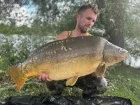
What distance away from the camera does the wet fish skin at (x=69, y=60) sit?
4.03 m

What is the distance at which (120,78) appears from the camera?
844cm

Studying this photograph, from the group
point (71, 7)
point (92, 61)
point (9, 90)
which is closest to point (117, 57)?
point (92, 61)

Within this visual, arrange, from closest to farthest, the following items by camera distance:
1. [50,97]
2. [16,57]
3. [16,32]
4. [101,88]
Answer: [50,97], [101,88], [16,57], [16,32]

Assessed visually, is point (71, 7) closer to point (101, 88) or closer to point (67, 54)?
point (101, 88)

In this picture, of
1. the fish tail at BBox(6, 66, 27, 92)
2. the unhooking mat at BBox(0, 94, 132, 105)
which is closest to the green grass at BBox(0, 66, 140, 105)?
the unhooking mat at BBox(0, 94, 132, 105)

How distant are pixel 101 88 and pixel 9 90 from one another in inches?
65.8

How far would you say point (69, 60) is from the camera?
13.3 ft

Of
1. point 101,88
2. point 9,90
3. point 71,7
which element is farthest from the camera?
point 71,7

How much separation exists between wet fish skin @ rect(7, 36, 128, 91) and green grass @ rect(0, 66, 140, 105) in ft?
3.47

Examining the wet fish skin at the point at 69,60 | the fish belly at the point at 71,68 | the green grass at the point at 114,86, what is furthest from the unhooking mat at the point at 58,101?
the fish belly at the point at 71,68

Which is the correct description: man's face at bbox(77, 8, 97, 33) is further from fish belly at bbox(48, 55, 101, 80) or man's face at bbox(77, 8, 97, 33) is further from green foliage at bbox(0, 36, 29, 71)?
green foliage at bbox(0, 36, 29, 71)

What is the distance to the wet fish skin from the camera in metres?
4.03

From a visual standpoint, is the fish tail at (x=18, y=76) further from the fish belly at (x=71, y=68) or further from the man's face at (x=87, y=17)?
the man's face at (x=87, y=17)

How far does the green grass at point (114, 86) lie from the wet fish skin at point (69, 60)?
1058 millimetres
